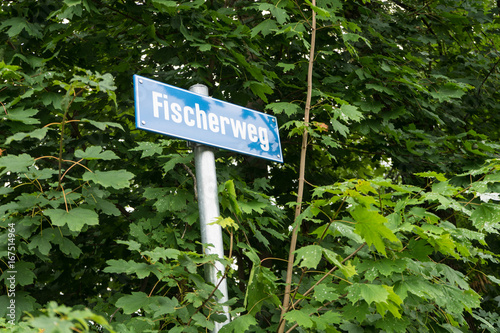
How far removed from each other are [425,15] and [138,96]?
12.4 feet

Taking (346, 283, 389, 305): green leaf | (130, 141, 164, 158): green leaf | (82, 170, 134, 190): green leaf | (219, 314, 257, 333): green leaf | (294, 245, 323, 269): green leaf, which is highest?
(130, 141, 164, 158): green leaf

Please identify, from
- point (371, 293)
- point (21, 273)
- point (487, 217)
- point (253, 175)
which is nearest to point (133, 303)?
point (21, 273)

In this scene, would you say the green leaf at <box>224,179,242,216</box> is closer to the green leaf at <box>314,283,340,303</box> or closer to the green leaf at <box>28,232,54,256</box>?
the green leaf at <box>314,283,340,303</box>

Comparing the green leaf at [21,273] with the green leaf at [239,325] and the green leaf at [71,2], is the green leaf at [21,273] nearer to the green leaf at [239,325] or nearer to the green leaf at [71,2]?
the green leaf at [239,325]

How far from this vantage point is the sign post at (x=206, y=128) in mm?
1884

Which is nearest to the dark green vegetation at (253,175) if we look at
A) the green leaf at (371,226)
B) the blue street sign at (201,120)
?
the green leaf at (371,226)

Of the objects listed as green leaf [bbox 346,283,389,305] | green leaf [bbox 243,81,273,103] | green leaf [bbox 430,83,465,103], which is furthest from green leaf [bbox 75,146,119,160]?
green leaf [bbox 430,83,465,103]

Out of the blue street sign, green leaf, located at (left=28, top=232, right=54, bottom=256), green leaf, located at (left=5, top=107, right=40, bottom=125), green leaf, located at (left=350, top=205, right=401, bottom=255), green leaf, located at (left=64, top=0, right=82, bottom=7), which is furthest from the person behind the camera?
green leaf, located at (left=64, top=0, right=82, bottom=7)

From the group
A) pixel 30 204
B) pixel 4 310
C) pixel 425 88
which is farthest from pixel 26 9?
pixel 425 88

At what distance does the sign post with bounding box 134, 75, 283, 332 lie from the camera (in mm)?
1884

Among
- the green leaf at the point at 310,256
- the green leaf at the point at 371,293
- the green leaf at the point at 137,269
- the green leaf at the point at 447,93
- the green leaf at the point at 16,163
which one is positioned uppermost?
the green leaf at the point at 447,93

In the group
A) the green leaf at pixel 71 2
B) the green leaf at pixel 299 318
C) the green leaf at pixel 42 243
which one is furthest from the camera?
the green leaf at pixel 71 2

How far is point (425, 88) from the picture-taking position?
4.04m

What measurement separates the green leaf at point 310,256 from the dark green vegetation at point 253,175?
0.01 meters
